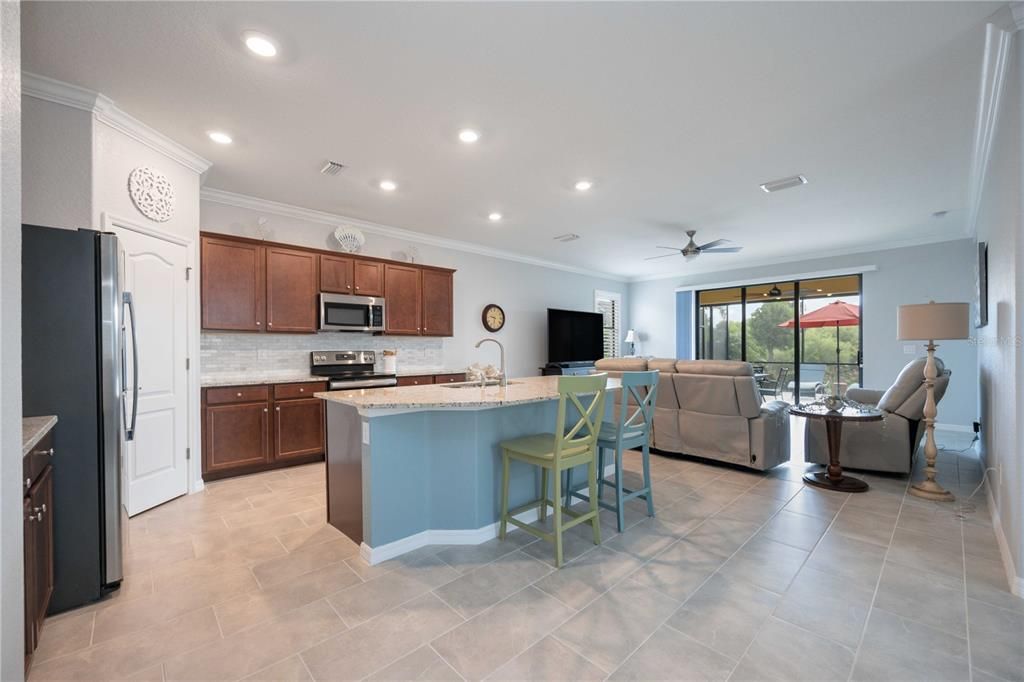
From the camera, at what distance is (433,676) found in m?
1.56

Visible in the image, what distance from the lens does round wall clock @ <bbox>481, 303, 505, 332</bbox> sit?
6.65m

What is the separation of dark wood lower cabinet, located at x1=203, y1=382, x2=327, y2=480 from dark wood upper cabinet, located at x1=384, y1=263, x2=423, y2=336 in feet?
3.88

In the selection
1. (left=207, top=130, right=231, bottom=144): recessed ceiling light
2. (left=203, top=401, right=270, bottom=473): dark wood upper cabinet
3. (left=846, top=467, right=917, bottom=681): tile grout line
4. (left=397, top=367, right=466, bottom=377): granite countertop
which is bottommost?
(left=846, top=467, right=917, bottom=681): tile grout line

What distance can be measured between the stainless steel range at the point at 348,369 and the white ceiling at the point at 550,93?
1.67 meters

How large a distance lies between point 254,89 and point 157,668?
2851mm

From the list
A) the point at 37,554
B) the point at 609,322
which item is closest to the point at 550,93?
the point at 37,554

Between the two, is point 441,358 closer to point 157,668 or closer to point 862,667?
point 157,668

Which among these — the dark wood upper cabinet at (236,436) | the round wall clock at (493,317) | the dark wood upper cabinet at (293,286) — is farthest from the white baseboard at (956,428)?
the dark wood upper cabinet at (236,436)

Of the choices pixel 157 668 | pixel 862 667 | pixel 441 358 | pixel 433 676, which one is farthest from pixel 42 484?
pixel 441 358

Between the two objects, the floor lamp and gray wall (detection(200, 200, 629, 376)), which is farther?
gray wall (detection(200, 200, 629, 376))

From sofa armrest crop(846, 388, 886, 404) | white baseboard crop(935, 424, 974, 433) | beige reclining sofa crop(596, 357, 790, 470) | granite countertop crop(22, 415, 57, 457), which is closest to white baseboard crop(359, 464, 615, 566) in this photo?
granite countertop crop(22, 415, 57, 457)

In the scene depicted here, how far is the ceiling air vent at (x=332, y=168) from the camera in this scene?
355 centimetres

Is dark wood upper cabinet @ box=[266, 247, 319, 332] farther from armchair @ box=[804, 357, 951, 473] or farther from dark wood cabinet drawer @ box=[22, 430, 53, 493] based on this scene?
armchair @ box=[804, 357, 951, 473]

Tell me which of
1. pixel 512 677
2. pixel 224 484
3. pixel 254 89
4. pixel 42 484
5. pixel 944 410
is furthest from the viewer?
pixel 944 410
